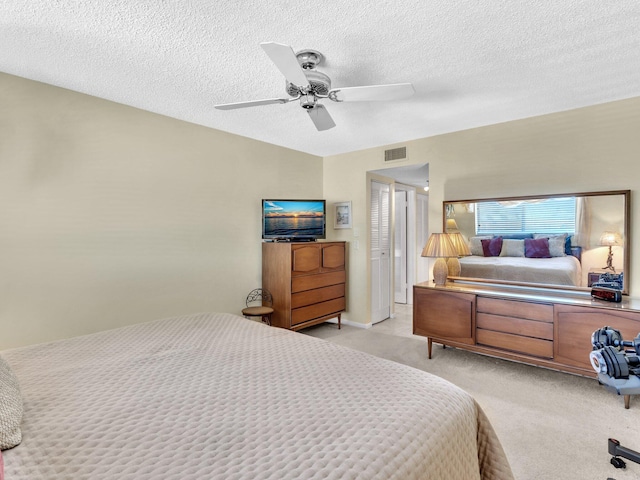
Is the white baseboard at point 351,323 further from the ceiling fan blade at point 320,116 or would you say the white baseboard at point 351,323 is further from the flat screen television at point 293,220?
the ceiling fan blade at point 320,116

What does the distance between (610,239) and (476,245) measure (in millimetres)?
1053

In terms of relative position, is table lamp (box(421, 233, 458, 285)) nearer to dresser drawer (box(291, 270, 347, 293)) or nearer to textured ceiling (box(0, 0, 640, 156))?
textured ceiling (box(0, 0, 640, 156))

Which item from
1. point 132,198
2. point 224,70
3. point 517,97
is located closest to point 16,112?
point 132,198

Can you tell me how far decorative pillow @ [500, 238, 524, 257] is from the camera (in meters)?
3.13

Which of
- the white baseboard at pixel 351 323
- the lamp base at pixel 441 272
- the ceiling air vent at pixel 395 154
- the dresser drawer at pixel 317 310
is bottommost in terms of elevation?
the white baseboard at pixel 351 323

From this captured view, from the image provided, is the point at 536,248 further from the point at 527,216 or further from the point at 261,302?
the point at 261,302

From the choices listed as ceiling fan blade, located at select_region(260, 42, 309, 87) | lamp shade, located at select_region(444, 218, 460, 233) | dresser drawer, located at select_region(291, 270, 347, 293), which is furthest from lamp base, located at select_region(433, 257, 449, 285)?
ceiling fan blade, located at select_region(260, 42, 309, 87)

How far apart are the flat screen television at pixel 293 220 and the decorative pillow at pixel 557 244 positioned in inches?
96.4

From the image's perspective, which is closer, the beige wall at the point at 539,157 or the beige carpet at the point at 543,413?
the beige carpet at the point at 543,413

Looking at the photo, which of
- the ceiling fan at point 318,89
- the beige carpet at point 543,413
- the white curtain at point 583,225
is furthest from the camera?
the white curtain at point 583,225

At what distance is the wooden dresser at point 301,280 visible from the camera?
374cm

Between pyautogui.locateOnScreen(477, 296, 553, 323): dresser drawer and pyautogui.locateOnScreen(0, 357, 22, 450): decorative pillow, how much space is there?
3.11 m

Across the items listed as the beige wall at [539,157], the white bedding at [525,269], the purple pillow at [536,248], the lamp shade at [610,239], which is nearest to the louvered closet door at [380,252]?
the beige wall at [539,157]

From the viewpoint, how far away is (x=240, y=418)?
3.50 feet
